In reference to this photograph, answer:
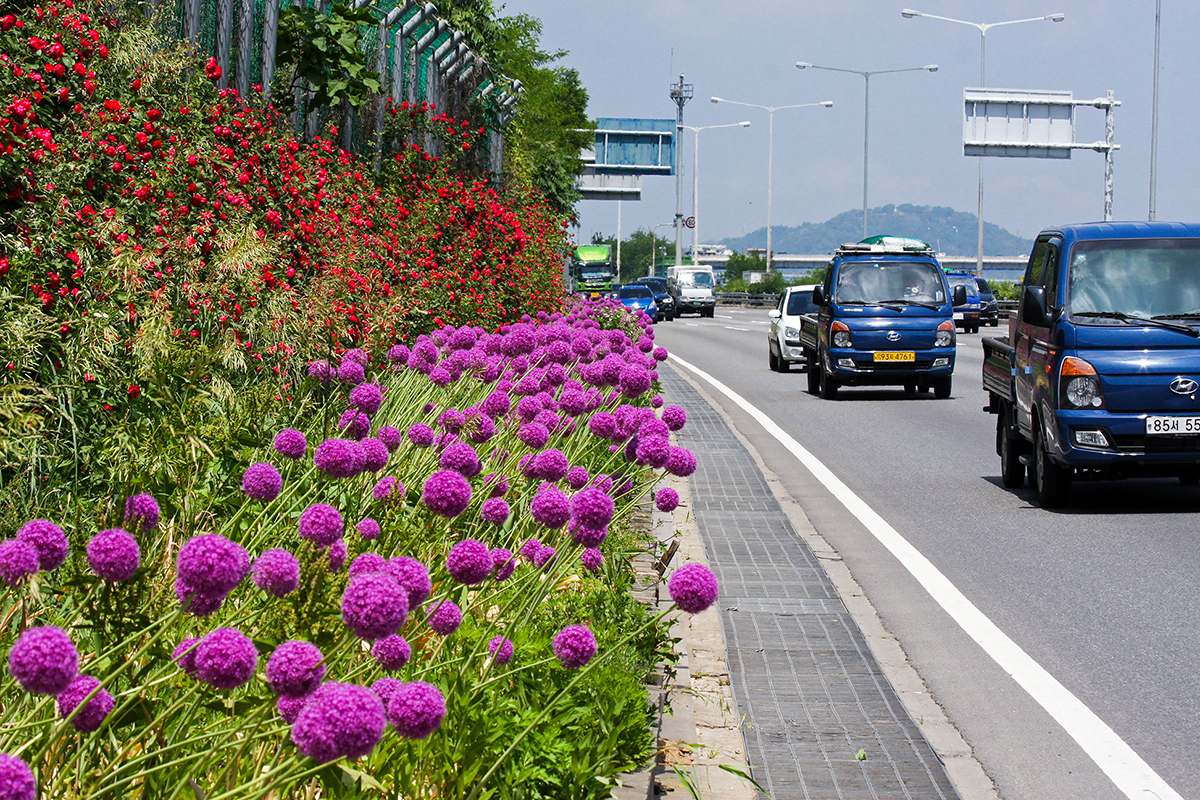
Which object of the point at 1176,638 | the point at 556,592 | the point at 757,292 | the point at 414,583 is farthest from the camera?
the point at 757,292

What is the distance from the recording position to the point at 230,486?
18.5 ft

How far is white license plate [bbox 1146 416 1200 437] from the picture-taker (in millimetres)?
10578

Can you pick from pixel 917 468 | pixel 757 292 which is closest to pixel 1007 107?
pixel 757 292

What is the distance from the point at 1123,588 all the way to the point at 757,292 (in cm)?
8315

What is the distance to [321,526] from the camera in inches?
125

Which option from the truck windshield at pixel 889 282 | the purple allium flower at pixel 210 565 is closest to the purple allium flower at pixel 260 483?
the purple allium flower at pixel 210 565

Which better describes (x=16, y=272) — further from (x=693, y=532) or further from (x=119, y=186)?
(x=693, y=532)

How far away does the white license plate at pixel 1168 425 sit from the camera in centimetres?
1058

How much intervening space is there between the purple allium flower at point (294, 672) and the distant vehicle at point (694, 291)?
64.9 meters

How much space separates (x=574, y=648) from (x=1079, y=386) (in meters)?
Result: 8.32

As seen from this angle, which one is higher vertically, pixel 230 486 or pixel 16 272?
pixel 16 272

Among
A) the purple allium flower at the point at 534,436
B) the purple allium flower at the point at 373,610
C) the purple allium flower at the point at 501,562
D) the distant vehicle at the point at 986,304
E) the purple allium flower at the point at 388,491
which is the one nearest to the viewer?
the purple allium flower at the point at 373,610

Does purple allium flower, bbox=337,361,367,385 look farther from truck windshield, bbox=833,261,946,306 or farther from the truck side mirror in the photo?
truck windshield, bbox=833,261,946,306

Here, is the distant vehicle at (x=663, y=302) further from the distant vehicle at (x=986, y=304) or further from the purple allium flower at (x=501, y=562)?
the purple allium flower at (x=501, y=562)
